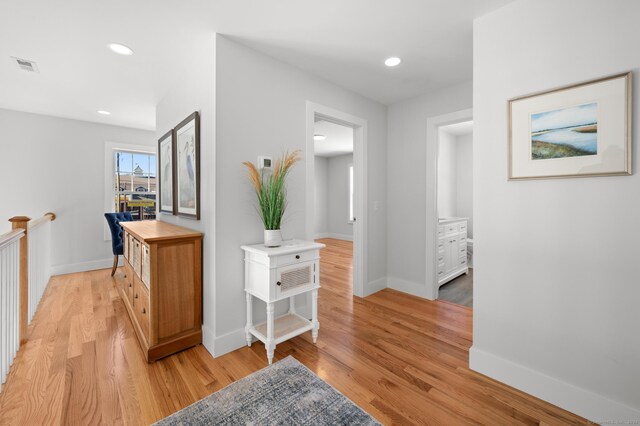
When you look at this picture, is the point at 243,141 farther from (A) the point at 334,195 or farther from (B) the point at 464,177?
(A) the point at 334,195

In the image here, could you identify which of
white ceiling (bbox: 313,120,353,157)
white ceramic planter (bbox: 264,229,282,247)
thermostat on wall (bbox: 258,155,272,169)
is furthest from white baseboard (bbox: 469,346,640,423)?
white ceiling (bbox: 313,120,353,157)

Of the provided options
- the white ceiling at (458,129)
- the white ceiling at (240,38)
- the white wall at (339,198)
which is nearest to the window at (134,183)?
the white ceiling at (240,38)

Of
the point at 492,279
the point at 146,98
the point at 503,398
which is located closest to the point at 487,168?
the point at 492,279

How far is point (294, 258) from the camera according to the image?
2102 mm

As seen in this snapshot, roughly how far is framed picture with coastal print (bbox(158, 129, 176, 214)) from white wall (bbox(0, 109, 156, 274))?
1.85m

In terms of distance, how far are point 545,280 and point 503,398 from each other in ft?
2.48

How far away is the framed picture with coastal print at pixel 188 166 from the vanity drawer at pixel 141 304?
71 centimetres

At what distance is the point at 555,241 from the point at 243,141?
2.24 metres

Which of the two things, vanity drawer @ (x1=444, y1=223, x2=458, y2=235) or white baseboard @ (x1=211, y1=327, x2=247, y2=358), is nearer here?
white baseboard @ (x1=211, y1=327, x2=247, y2=358)

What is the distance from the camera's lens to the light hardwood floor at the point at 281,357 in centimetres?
150

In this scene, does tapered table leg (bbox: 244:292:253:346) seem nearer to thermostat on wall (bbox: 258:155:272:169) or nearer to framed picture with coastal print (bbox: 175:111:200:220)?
framed picture with coastal print (bbox: 175:111:200:220)

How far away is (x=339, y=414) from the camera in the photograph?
148 centimetres

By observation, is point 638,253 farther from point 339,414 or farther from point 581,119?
point 339,414

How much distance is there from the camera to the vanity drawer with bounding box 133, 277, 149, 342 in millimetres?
2074
